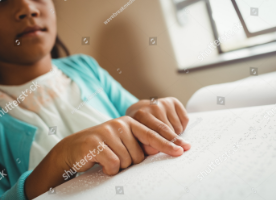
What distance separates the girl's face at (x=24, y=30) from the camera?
42cm

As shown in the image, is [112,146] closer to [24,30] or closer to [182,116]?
[182,116]

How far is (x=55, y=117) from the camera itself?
1.45ft

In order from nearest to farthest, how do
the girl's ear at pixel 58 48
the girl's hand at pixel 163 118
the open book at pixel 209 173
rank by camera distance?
1. the open book at pixel 209 173
2. the girl's hand at pixel 163 118
3. the girl's ear at pixel 58 48

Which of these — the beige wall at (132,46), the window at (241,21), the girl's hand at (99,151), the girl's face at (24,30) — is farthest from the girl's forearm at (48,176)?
the window at (241,21)

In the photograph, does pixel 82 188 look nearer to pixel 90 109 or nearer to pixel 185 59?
pixel 90 109

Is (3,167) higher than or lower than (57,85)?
lower

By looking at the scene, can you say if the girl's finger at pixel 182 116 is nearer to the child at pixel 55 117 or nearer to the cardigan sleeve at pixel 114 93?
the child at pixel 55 117

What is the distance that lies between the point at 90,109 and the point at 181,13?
1.90 ft

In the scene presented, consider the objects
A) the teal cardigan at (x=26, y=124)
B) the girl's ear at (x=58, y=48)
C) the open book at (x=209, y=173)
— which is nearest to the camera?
the open book at (x=209, y=173)

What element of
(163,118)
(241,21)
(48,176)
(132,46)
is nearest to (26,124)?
(48,176)

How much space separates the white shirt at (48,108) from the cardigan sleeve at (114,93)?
0.11 metres

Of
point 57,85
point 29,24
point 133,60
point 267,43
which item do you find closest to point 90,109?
point 57,85

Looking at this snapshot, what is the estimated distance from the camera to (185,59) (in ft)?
2.60

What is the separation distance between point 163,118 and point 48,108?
30cm
